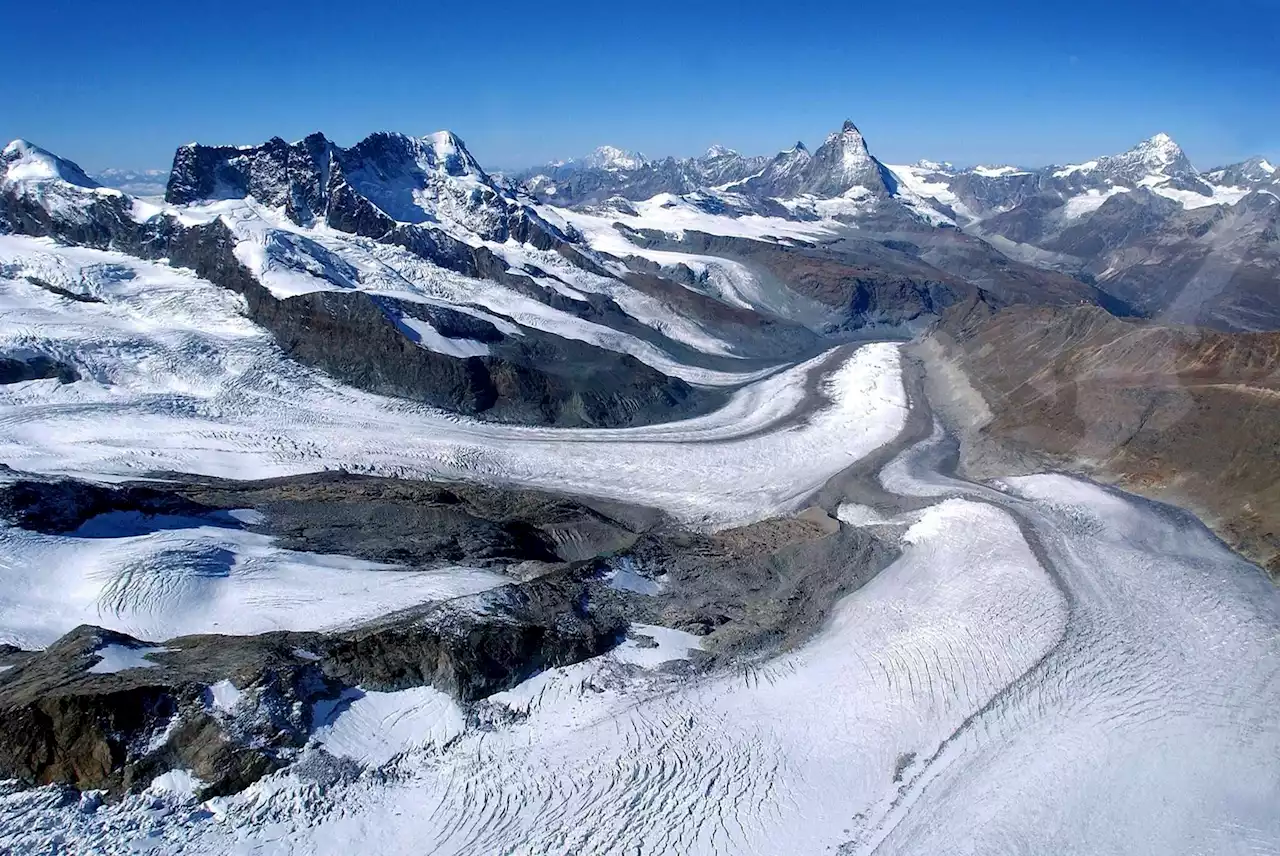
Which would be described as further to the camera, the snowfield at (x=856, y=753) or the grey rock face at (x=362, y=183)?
the grey rock face at (x=362, y=183)

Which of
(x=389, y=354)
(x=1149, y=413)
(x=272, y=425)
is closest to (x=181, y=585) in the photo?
(x=272, y=425)

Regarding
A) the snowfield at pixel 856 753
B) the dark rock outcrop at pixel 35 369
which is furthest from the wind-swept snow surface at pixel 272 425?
the snowfield at pixel 856 753

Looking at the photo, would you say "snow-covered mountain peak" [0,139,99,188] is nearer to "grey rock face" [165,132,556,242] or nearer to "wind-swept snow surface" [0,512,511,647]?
"grey rock face" [165,132,556,242]

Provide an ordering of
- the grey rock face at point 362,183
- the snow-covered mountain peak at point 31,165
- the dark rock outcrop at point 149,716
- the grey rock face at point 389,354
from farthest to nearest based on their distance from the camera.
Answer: the grey rock face at point 362,183, the snow-covered mountain peak at point 31,165, the grey rock face at point 389,354, the dark rock outcrop at point 149,716

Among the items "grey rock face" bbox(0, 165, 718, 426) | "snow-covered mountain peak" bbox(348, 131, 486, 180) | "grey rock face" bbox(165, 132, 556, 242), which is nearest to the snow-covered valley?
"grey rock face" bbox(0, 165, 718, 426)

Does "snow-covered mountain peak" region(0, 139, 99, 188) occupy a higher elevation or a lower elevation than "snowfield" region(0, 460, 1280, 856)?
higher

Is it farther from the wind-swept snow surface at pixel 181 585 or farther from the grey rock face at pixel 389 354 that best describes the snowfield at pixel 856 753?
the grey rock face at pixel 389 354

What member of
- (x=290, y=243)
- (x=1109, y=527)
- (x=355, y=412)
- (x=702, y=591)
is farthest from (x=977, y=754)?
(x=290, y=243)

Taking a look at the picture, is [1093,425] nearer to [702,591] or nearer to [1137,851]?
[702,591]
